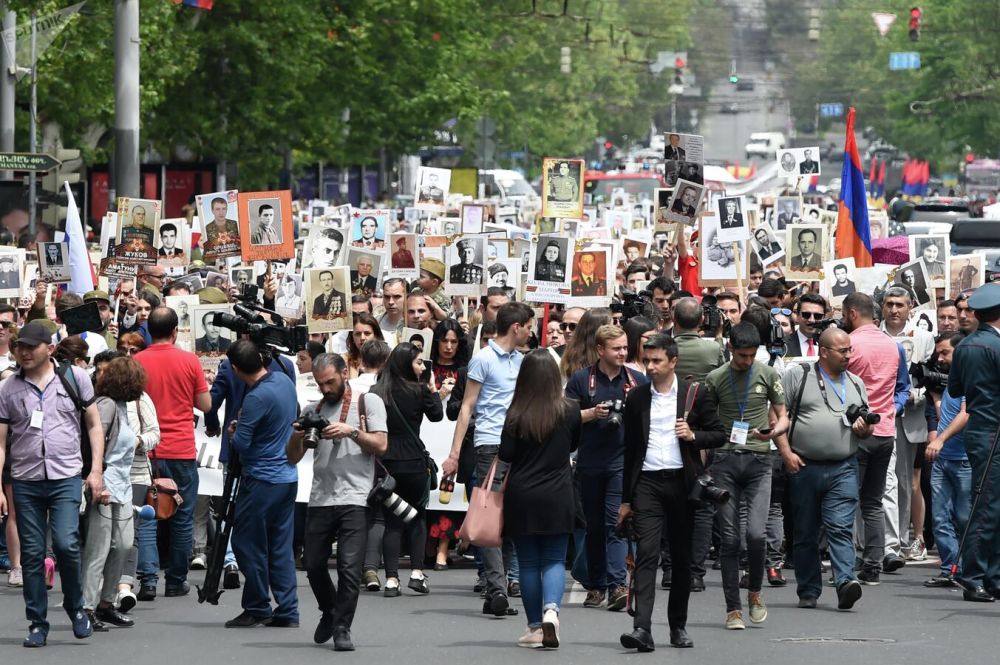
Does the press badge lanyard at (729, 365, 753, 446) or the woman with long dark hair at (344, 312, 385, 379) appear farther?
the woman with long dark hair at (344, 312, 385, 379)

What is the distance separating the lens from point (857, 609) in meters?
12.4

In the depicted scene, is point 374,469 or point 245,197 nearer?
point 374,469

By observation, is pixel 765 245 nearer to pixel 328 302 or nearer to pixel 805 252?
pixel 805 252

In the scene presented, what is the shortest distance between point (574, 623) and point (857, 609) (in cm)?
170

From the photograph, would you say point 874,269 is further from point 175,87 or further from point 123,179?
point 175,87

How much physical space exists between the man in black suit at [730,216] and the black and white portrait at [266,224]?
3.94 metres

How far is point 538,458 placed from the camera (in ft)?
35.3

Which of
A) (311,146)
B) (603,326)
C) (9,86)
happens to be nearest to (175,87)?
(311,146)

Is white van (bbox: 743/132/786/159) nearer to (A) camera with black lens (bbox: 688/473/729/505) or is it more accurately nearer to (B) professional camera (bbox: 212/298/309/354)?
(B) professional camera (bbox: 212/298/309/354)

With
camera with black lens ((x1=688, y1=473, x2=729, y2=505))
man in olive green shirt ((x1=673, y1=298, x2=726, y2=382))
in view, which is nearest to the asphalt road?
camera with black lens ((x1=688, y1=473, x2=729, y2=505))

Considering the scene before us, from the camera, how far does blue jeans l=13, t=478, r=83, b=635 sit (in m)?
10.9

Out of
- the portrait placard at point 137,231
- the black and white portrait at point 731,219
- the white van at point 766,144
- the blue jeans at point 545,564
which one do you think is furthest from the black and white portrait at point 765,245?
the white van at point 766,144

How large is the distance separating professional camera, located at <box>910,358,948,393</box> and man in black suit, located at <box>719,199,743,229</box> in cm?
517

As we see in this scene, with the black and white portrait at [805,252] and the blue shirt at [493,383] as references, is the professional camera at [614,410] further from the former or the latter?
the black and white portrait at [805,252]
